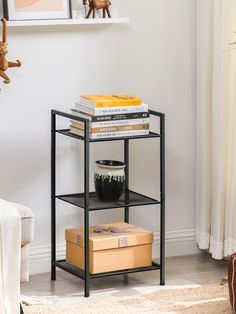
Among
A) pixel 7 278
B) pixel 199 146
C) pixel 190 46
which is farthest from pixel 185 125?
pixel 7 278

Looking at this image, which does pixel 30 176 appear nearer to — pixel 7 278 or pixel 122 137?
pixel 122 137

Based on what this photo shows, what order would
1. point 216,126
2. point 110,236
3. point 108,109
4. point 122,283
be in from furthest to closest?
point 216,126
point 122,283
point 110,236
point 108,109

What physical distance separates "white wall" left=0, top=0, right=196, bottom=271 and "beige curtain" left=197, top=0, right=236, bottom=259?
0.35 ft

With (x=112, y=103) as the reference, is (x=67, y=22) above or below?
above

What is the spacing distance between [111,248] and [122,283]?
232mm

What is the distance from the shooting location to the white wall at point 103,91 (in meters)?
4.32

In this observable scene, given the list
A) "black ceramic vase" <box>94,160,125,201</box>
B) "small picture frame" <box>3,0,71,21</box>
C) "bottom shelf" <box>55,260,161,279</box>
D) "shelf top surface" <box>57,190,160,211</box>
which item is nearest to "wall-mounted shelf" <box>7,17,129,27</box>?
"small picture frame" <box>3,0,71,21</box>

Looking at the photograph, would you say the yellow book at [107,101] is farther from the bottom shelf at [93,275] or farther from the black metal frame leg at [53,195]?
the bottom shelf at [93,275]

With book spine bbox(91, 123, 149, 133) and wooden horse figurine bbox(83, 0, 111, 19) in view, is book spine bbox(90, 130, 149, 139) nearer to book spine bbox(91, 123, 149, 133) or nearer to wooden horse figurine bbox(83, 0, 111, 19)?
book spine bbox(91, 123, 149, 133)

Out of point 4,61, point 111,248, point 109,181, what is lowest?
point 111,248

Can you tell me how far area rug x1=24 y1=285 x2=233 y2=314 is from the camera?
12.6 ft

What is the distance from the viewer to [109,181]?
4.21 meters

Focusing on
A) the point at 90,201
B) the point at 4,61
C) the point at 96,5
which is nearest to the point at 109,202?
the point at 90,201

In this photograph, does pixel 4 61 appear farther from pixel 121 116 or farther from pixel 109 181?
pixel 109 181
